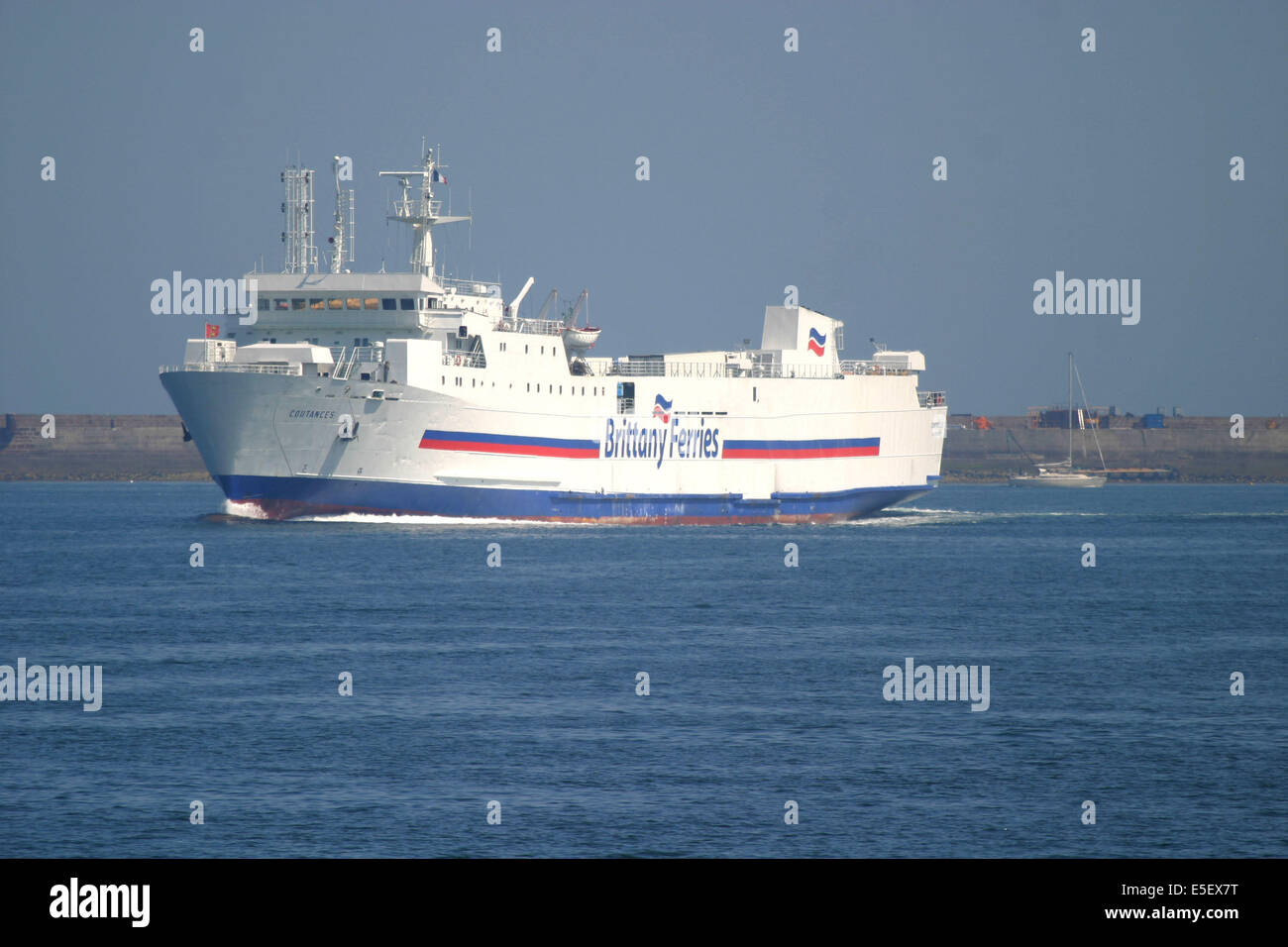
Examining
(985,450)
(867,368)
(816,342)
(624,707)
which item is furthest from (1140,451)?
(624,707)

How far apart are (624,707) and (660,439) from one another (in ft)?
104

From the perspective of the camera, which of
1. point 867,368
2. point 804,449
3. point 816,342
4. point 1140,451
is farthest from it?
point 1140,451

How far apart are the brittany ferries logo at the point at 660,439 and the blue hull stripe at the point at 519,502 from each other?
62.7 inches

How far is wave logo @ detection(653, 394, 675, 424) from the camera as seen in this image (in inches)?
2072

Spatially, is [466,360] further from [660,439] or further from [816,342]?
[816,342]

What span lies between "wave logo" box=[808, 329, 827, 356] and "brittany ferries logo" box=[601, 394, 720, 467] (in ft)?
22.1

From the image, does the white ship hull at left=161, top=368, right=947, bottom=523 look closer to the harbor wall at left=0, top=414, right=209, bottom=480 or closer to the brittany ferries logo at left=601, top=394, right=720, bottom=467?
the brittany ferries logo at left=601, top=394, right=720, bottom=467

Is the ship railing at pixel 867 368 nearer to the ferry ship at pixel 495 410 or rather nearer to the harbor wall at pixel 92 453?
the ferry ship at pixel 495 410

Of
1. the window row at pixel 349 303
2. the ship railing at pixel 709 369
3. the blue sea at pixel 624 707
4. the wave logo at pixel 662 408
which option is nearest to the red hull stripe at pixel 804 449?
the ship railing at pixel 709 369

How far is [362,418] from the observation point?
144ft

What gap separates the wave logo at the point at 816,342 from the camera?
190ft

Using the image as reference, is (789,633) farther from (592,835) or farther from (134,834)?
(134,834)

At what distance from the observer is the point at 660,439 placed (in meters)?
52.7

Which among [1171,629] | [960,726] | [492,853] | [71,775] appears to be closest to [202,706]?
[71,775]
